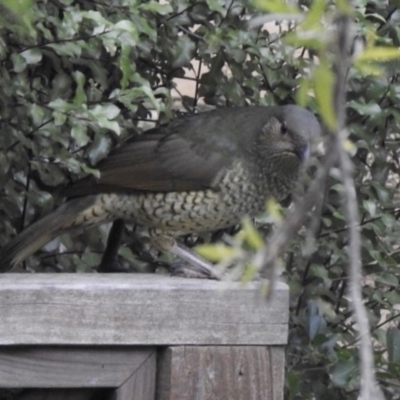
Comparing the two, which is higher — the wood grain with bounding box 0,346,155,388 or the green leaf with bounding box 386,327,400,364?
Answer: the green leaf with bounding box 386,327,400,364

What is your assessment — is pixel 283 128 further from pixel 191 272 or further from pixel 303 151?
pixel 191 272

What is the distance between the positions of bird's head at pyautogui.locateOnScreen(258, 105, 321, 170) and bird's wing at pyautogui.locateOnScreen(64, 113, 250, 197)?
0.52 feet

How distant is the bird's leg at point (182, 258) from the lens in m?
3.08

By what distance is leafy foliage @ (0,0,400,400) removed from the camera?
3018 mm

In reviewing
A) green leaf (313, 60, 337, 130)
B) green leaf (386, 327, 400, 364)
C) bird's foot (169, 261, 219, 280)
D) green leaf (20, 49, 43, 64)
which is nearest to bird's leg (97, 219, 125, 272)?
bird's foot (169, 261, 219, 280)

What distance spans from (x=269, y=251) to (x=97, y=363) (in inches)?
58.2

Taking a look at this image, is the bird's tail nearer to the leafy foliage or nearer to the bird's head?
the leafy foliage

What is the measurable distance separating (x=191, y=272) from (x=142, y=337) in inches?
31.4

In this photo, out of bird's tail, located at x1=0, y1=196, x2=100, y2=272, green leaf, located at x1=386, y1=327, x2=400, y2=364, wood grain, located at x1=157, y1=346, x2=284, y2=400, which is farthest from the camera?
green leaf, located at x1=386, y1=327, x2=400, y2=364

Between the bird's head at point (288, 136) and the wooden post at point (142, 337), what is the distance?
1374 mm

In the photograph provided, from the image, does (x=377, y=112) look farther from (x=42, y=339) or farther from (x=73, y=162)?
(x=42, y=339)

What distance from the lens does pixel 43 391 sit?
7.84 feet

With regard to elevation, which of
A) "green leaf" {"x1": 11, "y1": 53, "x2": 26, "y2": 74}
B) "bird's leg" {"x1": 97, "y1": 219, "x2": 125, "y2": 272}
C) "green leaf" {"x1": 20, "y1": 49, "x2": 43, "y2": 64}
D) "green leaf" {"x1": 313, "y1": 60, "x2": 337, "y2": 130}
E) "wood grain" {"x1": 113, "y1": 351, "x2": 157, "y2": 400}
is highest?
"green leaf" {"x1": 20, "y1": 49, "x2": 43, "y2": 64}

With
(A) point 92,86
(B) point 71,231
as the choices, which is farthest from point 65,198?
(A) point 92,86
